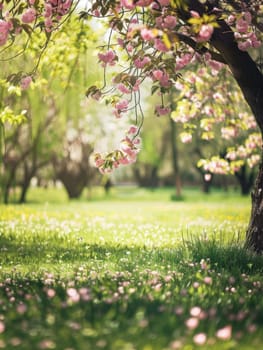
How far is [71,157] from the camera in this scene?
3550cm

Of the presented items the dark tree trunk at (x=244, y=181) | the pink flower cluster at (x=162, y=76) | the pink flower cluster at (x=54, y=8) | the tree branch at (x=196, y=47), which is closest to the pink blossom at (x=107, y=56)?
the pink flower cluster at (x=162, y=76)

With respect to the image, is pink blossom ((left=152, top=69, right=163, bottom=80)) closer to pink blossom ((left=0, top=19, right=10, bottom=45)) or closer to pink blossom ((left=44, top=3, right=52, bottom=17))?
pink blossom ((left=44, top=3, right=52, bottom=17))

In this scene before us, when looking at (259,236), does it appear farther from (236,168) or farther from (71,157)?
(71,157)

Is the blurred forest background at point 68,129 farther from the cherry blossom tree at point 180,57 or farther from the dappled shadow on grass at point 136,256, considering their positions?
the dappled shadow on grass at point 136,256

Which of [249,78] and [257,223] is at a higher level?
[249,78]

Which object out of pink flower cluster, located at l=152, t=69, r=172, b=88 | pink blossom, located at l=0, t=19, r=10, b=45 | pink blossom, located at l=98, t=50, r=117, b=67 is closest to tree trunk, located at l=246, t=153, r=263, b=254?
pink flower cluster, located at l=152, t=69, r=172, b=88

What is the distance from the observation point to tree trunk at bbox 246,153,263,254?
8.57 metres

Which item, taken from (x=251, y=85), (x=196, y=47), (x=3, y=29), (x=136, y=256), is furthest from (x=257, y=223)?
(x=3, y=29)

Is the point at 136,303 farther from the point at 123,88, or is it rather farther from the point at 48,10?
the point at 48,10

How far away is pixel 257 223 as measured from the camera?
8617 millimetres

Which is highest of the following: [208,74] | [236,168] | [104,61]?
[208,74]

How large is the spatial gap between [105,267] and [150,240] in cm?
375

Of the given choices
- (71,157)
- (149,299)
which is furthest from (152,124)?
(149,299)

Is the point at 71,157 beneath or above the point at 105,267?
above
